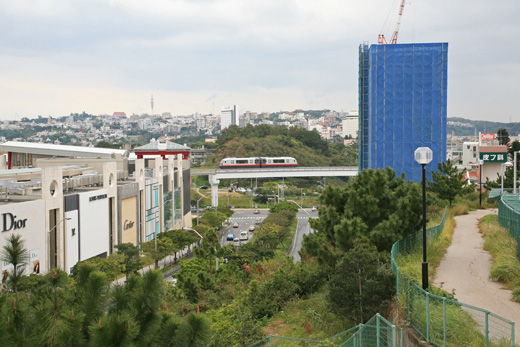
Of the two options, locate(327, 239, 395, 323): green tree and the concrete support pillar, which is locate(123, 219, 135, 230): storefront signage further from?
the concrete support pillar

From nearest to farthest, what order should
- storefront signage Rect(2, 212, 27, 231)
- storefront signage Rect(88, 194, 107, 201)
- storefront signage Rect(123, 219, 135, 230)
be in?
storefront signage Rect(2, 212, 27, 231), storefront signage Rect(88, 194, 107, 201), storefront signage Rect(123, 219, 135, 230)

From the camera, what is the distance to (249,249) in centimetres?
4069

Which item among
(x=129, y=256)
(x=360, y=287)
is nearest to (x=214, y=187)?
(x=129, y=256)

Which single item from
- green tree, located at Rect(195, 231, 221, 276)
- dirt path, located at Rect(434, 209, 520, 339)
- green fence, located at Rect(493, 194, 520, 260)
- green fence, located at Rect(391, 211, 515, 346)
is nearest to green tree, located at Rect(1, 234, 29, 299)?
green fence, located at Rect(391, 211, 515, 346)

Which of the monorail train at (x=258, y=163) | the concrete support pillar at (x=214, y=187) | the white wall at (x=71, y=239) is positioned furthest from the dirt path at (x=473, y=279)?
the monorail train at (x=258, y=163)

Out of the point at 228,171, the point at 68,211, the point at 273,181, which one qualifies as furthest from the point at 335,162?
the point at 68,211

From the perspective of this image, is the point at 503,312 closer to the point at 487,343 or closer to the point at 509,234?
the point at 487,343

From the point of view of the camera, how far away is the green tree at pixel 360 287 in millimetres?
13047

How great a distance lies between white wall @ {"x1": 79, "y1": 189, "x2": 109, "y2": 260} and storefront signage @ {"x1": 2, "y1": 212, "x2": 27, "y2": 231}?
6.25 meters

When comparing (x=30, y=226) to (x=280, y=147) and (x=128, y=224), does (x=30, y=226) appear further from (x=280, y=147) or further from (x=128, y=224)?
(x=280, y=147)

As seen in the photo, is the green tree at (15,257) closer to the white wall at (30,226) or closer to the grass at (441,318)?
the grass at (441,318)

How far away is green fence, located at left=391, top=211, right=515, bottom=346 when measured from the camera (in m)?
9.48

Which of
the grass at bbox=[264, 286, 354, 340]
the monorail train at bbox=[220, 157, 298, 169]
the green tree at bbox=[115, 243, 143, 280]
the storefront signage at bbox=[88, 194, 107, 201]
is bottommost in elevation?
the green tree at bbox=[115, 243, 143, 280]

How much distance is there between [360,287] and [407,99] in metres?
46.1
